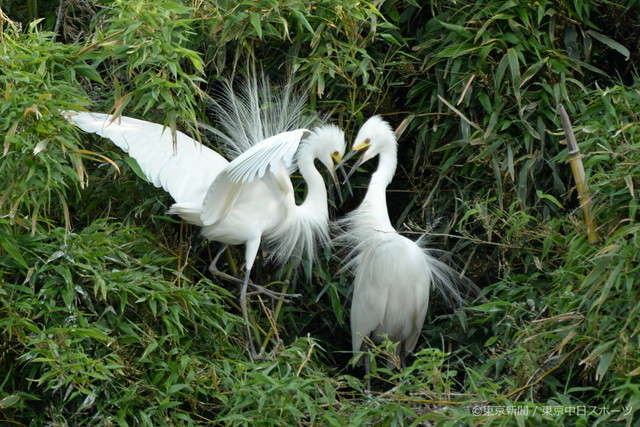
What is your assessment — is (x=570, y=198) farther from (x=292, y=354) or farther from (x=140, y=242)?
(x=140, y=242)

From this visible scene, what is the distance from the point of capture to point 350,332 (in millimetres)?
4324

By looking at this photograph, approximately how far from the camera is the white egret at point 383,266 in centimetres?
395

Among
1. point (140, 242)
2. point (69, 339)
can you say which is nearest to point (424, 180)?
point (140, 242)

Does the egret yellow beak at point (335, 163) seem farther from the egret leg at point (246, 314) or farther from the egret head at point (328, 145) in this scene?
the egret leg at point (246, 314)

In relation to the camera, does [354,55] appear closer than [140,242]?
No

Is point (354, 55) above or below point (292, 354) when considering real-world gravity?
above

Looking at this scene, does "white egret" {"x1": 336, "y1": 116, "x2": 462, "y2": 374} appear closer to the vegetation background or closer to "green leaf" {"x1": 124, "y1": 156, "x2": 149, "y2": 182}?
the vegetation background

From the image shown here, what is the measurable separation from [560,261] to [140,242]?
145 cm

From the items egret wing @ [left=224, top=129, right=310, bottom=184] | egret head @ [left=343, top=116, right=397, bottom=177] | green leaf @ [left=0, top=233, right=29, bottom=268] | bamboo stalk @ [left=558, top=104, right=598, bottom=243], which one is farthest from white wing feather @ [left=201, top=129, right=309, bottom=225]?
bamboo stalk @ [left=558, top=104, right=598, bottom=243]

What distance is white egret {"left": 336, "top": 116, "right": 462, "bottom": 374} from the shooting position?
13.0 ft

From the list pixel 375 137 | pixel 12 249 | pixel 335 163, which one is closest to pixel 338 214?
pixel 335 163

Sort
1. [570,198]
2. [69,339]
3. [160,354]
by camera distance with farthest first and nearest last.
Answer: [570,198]
[160,354]
[69,339]

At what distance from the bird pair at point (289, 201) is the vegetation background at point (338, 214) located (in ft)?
0.38

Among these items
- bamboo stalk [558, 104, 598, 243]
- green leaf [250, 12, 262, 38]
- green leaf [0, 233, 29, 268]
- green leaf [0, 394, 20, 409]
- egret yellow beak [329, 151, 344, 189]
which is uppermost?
green leaf [250, 12, 262, 38]
